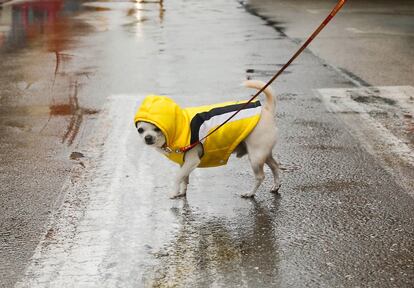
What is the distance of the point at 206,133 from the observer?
632 cm

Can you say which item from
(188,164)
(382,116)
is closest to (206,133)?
(188,164)

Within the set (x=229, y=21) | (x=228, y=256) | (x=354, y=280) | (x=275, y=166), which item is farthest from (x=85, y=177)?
(x=229, y=21)

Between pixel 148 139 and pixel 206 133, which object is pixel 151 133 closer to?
pixel 148 139

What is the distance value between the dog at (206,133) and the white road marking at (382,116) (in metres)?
1.38

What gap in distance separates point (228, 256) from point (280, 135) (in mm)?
3641

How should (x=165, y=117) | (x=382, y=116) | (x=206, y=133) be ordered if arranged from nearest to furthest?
(x=165, y=117)
(x=206, y=133)
(x=382, y=116)

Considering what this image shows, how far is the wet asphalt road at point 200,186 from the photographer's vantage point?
5.19 meters

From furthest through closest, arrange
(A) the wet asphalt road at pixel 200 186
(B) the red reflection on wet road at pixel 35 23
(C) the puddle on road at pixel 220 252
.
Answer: (B) the red reflection on wet road at pixel 35 23, (A) the wet asphalt road at pixel 200 186, (C) the puddle on road at pixel 220 252

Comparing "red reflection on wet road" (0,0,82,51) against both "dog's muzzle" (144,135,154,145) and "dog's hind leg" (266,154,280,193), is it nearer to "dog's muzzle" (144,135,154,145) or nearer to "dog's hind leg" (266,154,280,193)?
"dog's hind leg" (266,154,280,193)

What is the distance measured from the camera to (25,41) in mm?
18453

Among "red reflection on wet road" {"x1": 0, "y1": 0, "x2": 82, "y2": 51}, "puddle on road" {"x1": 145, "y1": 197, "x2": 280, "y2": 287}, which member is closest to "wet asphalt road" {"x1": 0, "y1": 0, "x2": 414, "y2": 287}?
"puddle on road" {"x1": 145, "y1": 197, "x2": 280, "y2": 287}

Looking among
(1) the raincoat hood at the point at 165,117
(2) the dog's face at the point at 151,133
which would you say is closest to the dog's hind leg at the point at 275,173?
(1) the raincoat hood at the point at 165,117

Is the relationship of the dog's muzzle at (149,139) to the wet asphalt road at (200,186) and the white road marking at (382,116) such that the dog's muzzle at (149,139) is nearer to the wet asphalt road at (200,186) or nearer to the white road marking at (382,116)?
the wet asphalt road at (200,186)

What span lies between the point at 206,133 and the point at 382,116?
4047 mm
